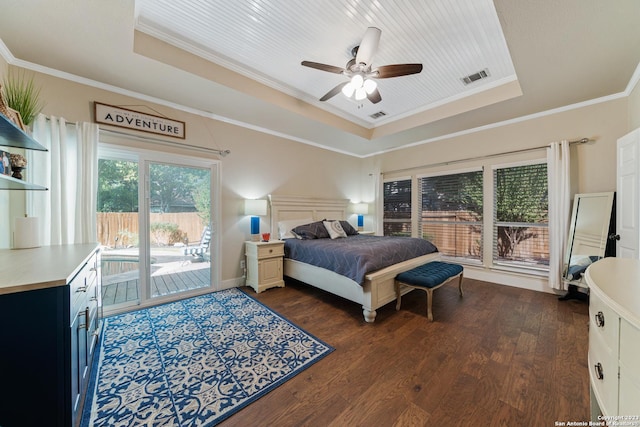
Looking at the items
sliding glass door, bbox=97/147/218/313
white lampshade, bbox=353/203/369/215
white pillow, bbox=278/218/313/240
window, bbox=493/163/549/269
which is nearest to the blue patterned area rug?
sliding glass door, bbox=97/147/218/313

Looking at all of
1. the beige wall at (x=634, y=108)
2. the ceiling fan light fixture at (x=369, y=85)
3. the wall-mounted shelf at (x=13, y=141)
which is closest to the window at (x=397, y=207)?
the beige wall at (x=634, y=108)

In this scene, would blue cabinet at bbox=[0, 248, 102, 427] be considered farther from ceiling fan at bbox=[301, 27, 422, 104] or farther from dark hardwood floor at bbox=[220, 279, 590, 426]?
ceiling fan at bbox=[301, 27, 422, 104]

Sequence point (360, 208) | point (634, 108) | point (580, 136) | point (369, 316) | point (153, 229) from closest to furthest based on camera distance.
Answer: point (369, 316), point (634, 108), point (153, 229), point (580, 136), point (360, 208)

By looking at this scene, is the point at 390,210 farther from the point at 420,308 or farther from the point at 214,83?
the point at 214,83

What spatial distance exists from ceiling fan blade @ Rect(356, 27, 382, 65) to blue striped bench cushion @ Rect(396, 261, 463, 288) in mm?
2352

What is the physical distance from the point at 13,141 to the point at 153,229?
61.4 inches

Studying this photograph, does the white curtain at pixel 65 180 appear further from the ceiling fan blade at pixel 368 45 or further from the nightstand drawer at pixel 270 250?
the ceiling fan blade at pixel 368 45

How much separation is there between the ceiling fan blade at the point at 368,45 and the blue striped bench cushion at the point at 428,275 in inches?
92.6

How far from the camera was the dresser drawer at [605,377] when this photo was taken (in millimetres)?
766

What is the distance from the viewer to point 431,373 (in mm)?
1786

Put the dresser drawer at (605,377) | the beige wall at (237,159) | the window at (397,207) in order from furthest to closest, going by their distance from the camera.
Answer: the window at (397,207) < the beige wall at (237,159) < the dresser drawer at (605,377)

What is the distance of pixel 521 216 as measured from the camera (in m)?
3.81

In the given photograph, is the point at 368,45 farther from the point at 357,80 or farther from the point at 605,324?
the point at 605,324

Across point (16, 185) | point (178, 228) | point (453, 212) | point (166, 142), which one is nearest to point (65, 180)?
point (16, 185)
